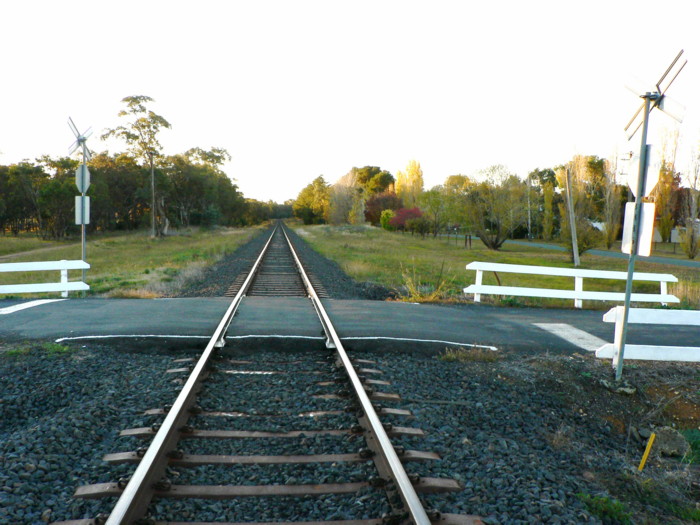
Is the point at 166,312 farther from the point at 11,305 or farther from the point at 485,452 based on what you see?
the point at 485,452

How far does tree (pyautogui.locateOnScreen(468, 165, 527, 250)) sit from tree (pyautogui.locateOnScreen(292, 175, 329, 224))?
68717 millimetres

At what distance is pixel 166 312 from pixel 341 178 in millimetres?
100257

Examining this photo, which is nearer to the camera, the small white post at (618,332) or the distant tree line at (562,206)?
the small white post at (618,332)

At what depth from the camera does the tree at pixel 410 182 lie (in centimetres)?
8706

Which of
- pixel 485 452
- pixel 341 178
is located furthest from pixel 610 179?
pixel 341 178

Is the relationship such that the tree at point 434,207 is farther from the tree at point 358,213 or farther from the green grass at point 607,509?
the green grass at point 607,509

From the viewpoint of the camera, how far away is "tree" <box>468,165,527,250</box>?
43.3 meters

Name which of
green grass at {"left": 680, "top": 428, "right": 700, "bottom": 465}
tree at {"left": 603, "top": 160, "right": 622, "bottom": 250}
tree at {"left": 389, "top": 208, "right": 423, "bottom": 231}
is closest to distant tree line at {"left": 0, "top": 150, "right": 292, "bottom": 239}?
tree at {"left": 389, "top": 208, "right": 423, "bottom": 231}

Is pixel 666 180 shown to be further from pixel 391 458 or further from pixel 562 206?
pixel 391 458

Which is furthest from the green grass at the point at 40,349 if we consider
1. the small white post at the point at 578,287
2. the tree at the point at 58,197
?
the tree at the point at 58,197

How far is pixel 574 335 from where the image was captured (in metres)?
9.25

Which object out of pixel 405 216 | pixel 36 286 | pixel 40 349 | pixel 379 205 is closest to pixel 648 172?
pixel 40 349

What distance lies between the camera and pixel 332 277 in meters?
18.0

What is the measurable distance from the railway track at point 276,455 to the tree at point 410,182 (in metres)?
80.9
